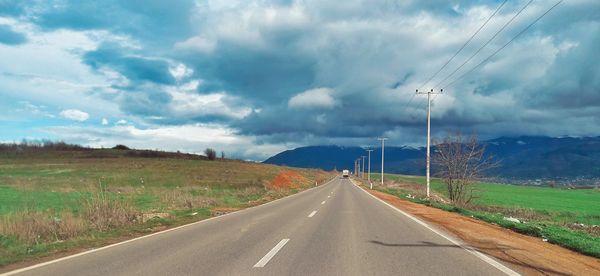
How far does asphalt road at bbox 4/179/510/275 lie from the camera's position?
7.73 metres

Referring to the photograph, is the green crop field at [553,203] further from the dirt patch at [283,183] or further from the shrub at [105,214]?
the shrub at [105,214]

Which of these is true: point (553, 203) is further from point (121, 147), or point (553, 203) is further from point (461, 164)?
point (121, 147)

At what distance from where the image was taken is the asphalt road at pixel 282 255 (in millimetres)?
7727

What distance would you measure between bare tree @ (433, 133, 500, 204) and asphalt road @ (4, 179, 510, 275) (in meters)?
26.5

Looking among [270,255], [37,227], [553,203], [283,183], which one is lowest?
[553,203]

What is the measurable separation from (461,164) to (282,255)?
108 feet

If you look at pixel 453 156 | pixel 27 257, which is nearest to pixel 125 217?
pixel 27 257

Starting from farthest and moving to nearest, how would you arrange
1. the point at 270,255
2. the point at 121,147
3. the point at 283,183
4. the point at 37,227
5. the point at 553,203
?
the point at 121,147 < the point at 283,183 < the point at 553,203 < the point at 37,227 < the point at 270,255

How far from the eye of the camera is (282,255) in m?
9.13

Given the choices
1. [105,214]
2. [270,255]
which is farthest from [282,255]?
[105,214]

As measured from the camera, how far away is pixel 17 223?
41.3 ft

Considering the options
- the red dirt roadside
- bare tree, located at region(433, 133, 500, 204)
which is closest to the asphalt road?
the red dirt roadside

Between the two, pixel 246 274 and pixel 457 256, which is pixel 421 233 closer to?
pixel 457 256

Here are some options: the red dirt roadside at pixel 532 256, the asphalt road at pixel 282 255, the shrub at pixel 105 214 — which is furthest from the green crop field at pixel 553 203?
the shrub at pixel 105 214
